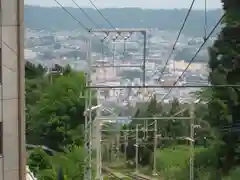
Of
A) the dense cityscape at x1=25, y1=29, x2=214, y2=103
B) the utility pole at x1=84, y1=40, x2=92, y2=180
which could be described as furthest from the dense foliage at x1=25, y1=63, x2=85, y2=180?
the dense cityscape at x1=25, y1=29, x2=214, y2=103

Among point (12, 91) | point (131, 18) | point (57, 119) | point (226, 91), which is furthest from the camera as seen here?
point (57, 119)

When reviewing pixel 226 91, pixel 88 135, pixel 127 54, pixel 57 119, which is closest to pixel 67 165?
pixel 57 119

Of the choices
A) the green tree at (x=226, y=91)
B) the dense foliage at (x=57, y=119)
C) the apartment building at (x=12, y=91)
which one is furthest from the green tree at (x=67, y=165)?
the apartment building at (x=12, y=91)

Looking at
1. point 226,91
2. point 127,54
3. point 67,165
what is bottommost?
point 67,165

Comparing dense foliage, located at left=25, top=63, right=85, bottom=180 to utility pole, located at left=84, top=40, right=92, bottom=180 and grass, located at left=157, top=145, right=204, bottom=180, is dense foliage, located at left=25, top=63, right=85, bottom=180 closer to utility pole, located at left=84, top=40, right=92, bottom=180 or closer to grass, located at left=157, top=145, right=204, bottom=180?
utility pole, located at left=84, top=40, right=92, bottom=180

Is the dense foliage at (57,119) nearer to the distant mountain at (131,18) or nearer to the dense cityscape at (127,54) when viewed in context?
the dense cityscape at (127,54)

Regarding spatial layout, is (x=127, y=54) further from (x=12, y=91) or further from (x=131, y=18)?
(x=12, y=91)

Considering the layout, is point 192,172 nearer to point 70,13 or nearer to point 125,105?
point 125,105
